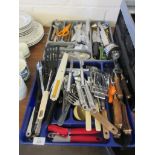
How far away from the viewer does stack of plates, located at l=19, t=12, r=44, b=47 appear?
828 millimetres

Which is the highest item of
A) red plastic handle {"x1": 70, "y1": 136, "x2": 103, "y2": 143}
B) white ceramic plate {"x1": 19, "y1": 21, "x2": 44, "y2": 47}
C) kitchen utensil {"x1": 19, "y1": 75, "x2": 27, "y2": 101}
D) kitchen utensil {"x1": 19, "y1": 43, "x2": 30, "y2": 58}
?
white ceramic plate {"x1": 19, "y1": 21, "x2": 44, "y2": 47}

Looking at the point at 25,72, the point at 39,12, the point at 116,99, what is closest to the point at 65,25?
the point at 39,12

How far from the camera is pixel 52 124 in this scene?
1.86ft

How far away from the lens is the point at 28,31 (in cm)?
85

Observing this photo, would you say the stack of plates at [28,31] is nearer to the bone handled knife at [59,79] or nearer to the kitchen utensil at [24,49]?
the kitchen utensil at [24,49]

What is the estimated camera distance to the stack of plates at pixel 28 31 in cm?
83

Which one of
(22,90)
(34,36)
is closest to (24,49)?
(34,36)

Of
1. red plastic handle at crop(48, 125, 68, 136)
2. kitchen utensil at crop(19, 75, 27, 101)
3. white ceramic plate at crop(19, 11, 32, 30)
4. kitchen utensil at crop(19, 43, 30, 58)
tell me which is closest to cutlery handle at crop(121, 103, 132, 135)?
red plastic handle at crop(48, 125, 68, 136)

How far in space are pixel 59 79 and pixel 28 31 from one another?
336 mm

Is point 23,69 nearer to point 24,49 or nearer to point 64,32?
point 24,49

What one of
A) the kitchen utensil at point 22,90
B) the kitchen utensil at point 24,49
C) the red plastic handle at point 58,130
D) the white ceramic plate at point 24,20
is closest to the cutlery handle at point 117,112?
the red plastic handle at point 58,130

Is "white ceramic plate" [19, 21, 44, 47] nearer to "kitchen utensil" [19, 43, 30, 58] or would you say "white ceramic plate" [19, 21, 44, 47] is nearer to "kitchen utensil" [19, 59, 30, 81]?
"kitchen utensil" [19, 43, 30, 58]

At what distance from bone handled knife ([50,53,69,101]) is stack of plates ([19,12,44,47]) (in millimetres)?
201

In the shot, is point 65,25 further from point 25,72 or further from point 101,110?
point 101,110
